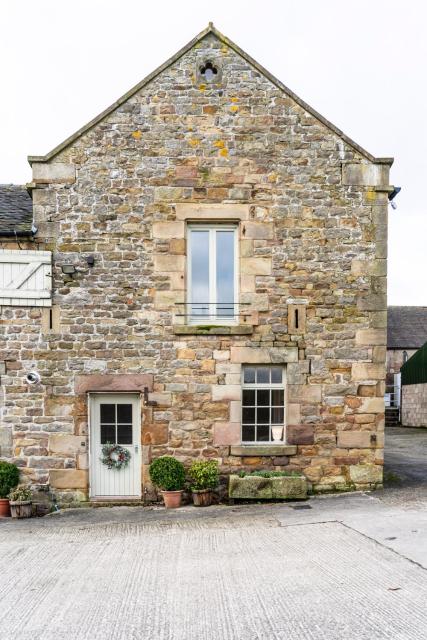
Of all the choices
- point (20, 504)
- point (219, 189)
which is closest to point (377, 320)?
point (219, 189)

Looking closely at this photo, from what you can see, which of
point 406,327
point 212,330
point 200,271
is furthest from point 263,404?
point 406,327

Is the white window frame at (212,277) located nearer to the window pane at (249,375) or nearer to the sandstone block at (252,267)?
the sandstone block at (252,267)

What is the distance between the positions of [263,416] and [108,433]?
2810 mm

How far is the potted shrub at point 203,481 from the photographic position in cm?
998

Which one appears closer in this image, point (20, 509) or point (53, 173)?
point (20, 509)

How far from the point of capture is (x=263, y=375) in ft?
34.9

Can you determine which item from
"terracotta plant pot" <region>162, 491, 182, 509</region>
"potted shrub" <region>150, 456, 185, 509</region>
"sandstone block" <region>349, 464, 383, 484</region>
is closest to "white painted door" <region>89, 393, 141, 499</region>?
"potted shrub" <region>150, 456, 185, 509</region>

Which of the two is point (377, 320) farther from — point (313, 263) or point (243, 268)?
point (243, 268)

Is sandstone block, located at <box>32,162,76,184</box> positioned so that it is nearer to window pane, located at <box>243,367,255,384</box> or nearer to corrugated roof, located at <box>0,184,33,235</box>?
corrugated roof, located at <box>0,184,33,235</box>

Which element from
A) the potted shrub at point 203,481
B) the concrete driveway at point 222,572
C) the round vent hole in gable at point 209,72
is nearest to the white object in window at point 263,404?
the potted shrub at point 203,481

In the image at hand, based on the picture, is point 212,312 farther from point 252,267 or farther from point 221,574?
point 221,574

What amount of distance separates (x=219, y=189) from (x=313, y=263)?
2150 millimetres

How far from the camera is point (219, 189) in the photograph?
10.5 meters

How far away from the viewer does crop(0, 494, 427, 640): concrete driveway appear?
509 cm
